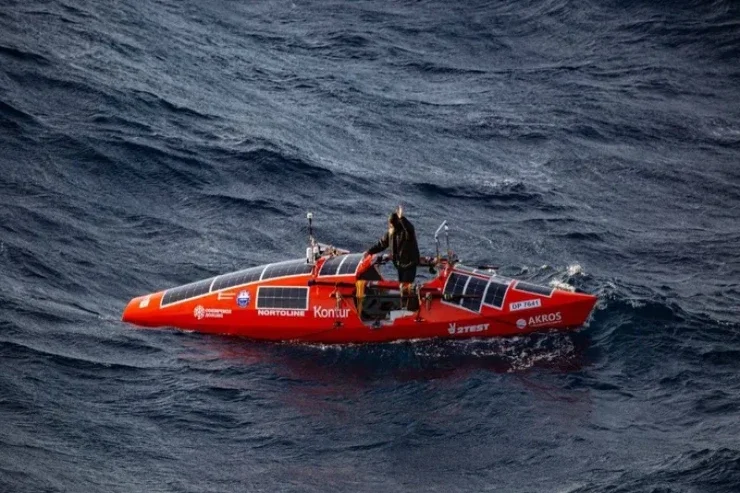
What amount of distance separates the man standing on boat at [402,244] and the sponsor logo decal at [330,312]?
6.40 feet

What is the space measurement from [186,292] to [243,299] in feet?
7.07

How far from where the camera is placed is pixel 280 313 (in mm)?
38469

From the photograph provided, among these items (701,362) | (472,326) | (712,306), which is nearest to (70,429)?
(472,326)

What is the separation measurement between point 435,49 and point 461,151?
34.9 feet

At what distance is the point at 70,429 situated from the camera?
33.3m

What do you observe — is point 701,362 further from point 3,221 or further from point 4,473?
point 3,221

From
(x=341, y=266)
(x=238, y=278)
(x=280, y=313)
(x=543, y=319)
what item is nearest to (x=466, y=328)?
(x=543, y=319)

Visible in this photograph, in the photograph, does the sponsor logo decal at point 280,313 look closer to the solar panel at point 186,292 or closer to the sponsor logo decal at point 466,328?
the solar panel at point 186,292

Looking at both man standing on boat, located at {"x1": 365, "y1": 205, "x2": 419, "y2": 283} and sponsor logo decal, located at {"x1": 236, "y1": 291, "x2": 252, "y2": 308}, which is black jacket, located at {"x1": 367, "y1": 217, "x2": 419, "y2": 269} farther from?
sponsor logo decal, located at {"x1": 236, "y1": 291, "x2": 252, "y2": 308}

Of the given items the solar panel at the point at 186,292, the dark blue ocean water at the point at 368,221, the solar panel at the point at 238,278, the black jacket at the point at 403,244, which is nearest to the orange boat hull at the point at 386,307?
the solar panel at the point at 238,278

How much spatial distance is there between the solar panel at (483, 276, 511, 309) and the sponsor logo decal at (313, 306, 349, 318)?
4065mm

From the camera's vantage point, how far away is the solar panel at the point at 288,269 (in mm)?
38812

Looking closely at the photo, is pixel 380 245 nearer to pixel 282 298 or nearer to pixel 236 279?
pixel 282 298

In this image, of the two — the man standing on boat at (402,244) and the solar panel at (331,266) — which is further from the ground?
the man standing on boat at (402,244)
